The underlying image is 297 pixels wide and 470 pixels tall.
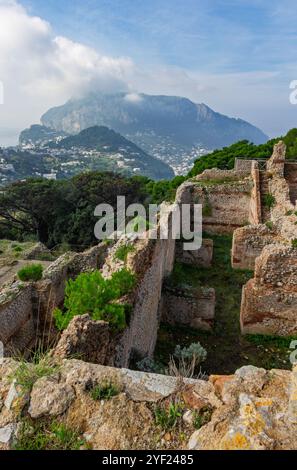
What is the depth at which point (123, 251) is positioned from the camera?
22.9ft

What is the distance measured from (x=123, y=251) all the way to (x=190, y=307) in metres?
3.14

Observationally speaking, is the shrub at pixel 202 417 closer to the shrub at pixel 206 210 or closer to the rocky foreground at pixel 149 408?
the rocky foreground at pixel 149 408

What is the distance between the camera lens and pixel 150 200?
101 feet

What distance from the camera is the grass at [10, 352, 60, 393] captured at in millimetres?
2969

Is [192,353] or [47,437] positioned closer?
[47,437]

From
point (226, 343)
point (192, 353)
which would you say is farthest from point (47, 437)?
point (226, 343)

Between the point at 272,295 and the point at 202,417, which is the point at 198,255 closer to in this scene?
the point at 272,295

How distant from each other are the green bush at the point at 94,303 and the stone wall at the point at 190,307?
13.3 feet

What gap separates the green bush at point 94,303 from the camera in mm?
4956

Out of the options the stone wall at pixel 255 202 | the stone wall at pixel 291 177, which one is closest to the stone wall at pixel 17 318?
the stone wall at pixel 255 202
